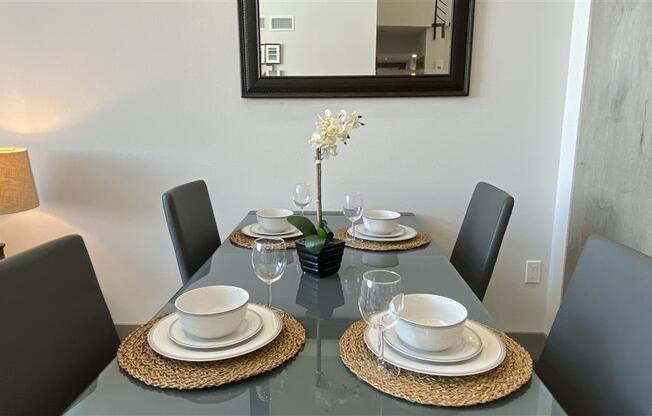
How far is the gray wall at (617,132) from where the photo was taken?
1647 mm

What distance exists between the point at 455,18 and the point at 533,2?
0.36 meters

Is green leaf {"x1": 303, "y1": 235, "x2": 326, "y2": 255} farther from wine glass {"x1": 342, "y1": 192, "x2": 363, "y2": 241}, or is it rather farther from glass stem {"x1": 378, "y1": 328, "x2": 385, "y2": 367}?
glass stem {"x1": 378, "y1": 328, "x2": 385, "y2": 367}

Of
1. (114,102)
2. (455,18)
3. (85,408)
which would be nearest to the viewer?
(85,408)

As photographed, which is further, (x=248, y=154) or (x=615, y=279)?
(x=248, y=154)

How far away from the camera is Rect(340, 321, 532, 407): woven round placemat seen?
82 cm

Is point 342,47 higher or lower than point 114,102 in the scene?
higher

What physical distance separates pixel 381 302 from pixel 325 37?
63.2 inches

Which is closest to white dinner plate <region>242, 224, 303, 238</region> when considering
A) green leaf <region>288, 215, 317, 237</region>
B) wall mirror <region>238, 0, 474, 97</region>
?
green leaf <region>288, 215, 317, 237</region>

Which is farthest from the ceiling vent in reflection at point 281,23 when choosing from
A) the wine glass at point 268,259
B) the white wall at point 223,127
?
the wine glass at point 268,259

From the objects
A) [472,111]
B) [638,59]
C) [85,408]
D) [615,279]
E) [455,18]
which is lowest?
[85,408]

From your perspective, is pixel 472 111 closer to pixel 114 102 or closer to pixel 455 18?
pixel 455 18

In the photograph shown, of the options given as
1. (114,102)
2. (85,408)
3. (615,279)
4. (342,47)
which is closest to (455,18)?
(342,47)

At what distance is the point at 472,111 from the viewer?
226 centimetres

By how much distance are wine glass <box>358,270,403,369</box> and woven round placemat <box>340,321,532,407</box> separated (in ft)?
0.13
